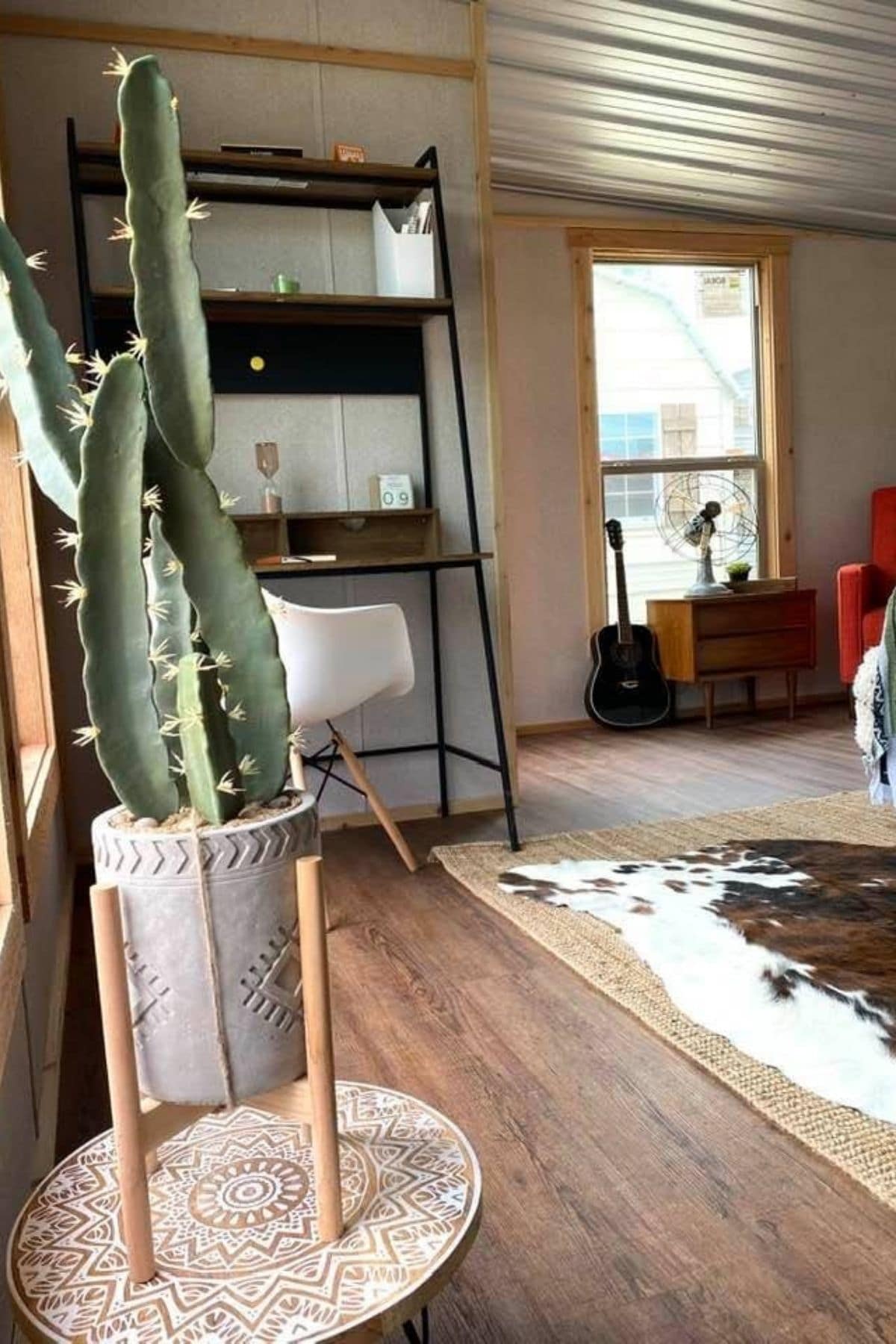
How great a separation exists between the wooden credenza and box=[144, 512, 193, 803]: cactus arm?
13.8 feet

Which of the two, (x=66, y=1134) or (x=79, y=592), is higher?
(x=79, y=592)

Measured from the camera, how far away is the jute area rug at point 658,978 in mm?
1542

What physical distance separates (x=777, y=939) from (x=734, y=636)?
2.99 m

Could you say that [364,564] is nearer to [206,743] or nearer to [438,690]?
[438,690]

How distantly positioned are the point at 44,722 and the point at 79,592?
6.92 feet

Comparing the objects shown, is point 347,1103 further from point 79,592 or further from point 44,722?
point 44,722

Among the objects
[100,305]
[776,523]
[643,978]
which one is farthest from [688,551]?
[643,978]

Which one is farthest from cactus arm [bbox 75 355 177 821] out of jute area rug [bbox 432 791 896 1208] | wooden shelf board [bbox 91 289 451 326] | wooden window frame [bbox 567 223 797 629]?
wooden window frame [bbox 567 223 797 629]

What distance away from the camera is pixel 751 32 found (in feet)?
12.1

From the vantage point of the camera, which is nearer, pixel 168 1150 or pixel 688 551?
pixel 168 1150

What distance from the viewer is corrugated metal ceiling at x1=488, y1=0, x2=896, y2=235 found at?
3646 millimetres

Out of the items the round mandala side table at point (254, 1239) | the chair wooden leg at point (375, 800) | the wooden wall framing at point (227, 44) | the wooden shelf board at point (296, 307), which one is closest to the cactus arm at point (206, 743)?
the round mandala side table at point (254, 1239)

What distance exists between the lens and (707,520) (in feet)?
17.7

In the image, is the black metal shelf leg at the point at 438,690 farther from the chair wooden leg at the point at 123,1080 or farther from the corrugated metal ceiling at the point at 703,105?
the chair wooden leg at the point at 123,1080
